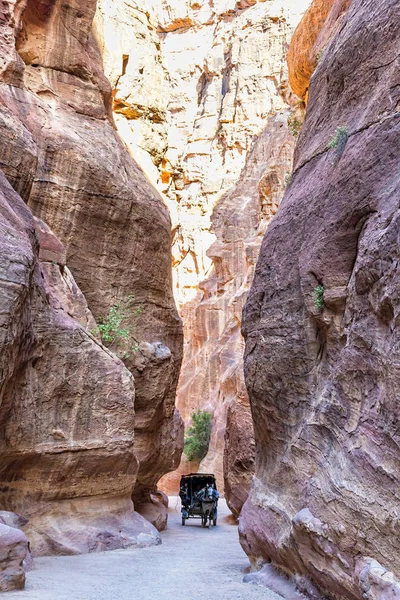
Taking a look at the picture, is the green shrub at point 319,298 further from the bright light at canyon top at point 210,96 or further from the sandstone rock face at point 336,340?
the bright light at canyon top at point 210,96

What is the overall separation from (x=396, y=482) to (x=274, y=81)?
176 feet

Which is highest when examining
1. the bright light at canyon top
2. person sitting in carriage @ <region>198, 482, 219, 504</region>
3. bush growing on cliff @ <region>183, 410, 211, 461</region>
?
the bright light at canyon top

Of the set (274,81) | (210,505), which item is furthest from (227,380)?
(274,81)

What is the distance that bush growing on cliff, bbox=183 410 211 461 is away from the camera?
3709cm

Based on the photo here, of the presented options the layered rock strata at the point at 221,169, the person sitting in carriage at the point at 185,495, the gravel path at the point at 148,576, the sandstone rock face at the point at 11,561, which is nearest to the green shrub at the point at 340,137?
the gravel path at the point at 148,576

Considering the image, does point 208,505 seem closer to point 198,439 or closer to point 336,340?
point 336,340

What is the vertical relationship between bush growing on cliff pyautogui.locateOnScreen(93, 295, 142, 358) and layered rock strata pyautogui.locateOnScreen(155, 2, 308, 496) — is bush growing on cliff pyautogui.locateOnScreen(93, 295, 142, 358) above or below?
below

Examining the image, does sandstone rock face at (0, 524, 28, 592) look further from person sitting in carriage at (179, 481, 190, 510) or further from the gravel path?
person sitting in carriage at (179, 481, 190, 510)

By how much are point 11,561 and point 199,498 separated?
38.5ft

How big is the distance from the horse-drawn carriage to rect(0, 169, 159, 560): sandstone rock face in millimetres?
5328

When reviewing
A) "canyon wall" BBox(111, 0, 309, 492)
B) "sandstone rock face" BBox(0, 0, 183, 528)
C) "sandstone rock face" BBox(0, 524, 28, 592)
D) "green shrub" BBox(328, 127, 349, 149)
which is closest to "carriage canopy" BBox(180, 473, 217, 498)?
"sandstone rock face" BBox(0, 0, 183, 528)

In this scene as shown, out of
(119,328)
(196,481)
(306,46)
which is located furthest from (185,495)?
(306,46)

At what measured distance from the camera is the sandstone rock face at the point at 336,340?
6.90m

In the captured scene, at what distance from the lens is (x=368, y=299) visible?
24.5ft
